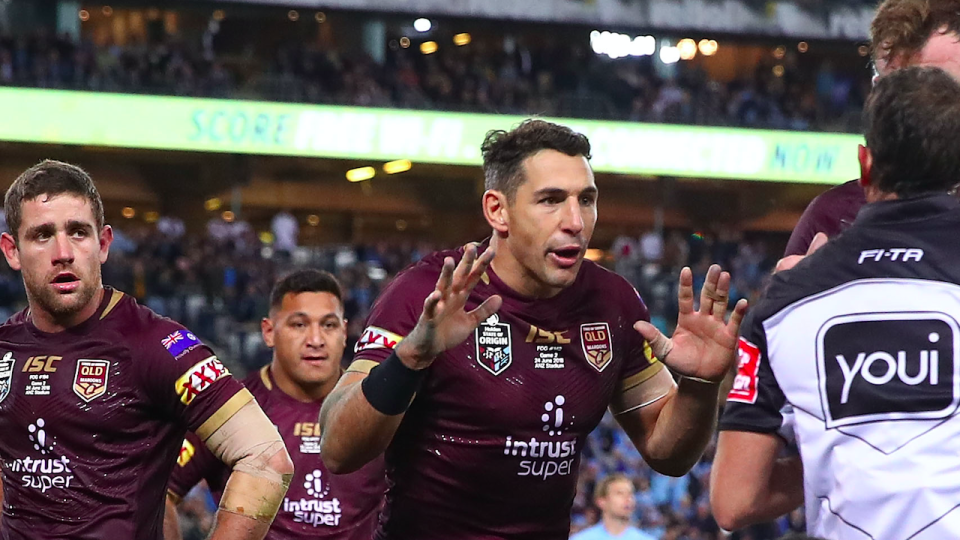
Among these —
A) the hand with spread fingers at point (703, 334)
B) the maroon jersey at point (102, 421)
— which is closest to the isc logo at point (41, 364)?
the maroon jersey at point (102, 421)

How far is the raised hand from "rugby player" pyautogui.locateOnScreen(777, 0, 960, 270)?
0.85 meters

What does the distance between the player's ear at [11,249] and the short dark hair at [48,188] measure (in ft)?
0.23

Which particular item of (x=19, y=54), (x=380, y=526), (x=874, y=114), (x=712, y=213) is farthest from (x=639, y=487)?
(x=712, y=213)

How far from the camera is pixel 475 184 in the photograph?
2953 cm

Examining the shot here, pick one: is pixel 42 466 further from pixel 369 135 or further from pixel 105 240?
pixel 369 135

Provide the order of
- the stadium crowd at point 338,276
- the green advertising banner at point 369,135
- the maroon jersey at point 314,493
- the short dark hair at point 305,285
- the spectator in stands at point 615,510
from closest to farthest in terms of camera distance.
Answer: the maroon jersey at point 314,493 < the short dark hair at point 305,285 < the spectator in stands at point 615,510 < the stadium crowd at point 338,276 < the green advertising banner at point 369,135

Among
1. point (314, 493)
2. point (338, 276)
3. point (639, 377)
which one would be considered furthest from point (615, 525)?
point (338, 276)

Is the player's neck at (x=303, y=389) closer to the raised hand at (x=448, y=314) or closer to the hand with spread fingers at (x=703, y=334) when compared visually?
the raised hand at (x=448, y=314)

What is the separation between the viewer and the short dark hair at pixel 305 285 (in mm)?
6434

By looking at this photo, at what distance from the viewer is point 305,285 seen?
643cm

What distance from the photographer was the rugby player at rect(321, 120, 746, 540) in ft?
13.7

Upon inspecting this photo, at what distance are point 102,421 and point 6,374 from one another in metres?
0.41

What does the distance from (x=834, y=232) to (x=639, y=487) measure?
11945 millimetres

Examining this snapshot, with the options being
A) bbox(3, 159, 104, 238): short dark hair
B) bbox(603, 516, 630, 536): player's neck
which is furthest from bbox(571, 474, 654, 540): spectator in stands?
bbox(3, 159, 104, 238): short dark hair
